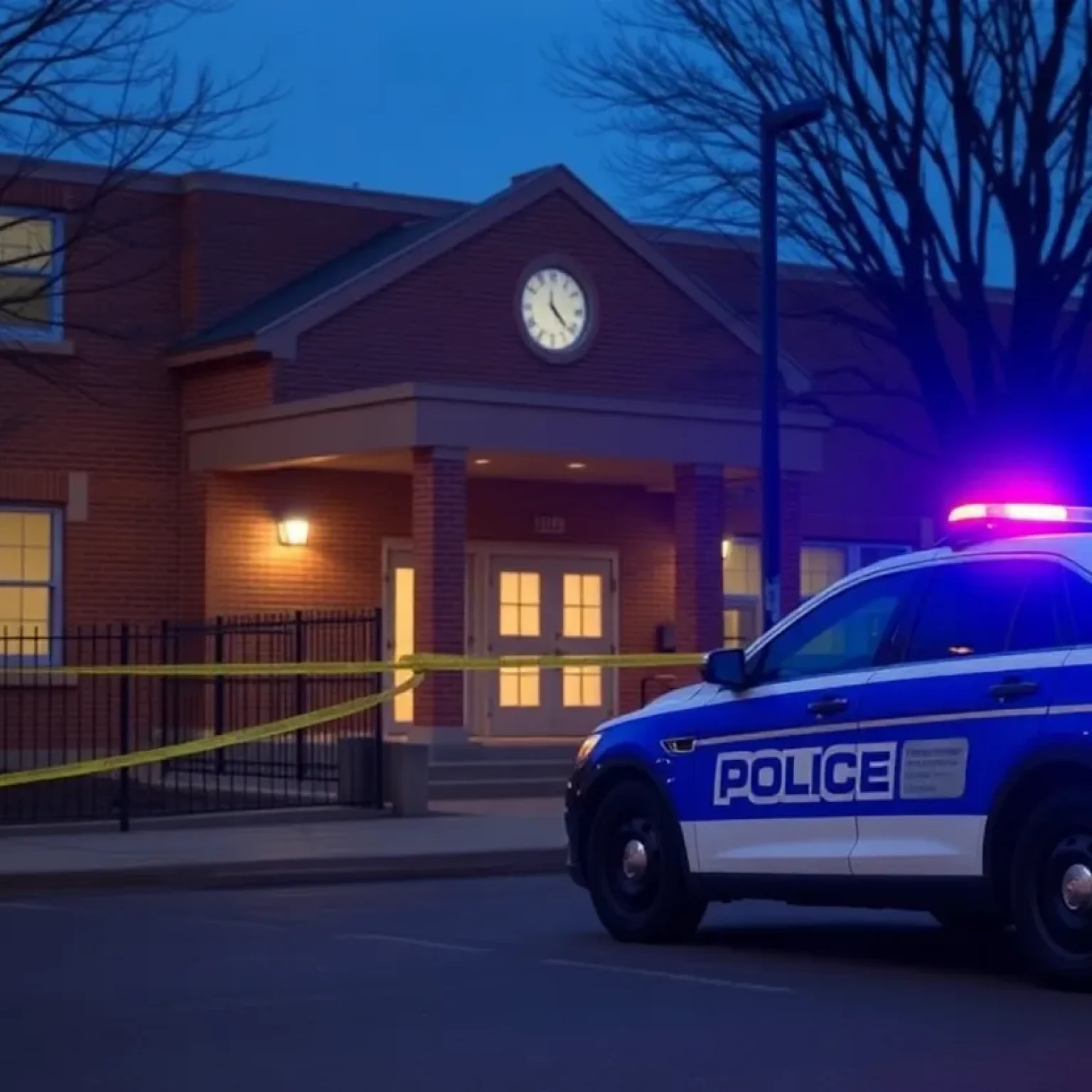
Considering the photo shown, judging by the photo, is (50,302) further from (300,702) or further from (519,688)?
(519,688)

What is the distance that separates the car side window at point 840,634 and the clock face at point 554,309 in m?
16.4

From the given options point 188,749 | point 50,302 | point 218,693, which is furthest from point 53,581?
point 188,749

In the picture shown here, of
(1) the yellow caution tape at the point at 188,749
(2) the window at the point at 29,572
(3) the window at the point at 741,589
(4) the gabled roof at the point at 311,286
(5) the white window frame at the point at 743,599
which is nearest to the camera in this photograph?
(1) the yellow caution tape at the point at 188,749

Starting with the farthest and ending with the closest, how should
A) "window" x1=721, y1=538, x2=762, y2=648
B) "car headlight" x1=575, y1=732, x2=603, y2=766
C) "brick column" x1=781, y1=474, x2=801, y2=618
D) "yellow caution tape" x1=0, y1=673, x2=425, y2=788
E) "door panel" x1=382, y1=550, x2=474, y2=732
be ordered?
"window" x1=721, y1=538, x2=762, y2=648, "door panel" x1=382, y1=550, x2=474, y2=732, "brick column" x1=781, y1=474, x2=801, y2=618, "yellow caution tape" x1=0, y1=673, x2=425, y2=788, "car headlight" x1=575, y1=732, x2=603, y2=766

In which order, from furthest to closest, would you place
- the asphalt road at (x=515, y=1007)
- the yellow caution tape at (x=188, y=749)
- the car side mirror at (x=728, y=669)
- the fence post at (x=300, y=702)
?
the fence post at (x=300, y=702), the yellow caution tape at (x=188, y=749), the car side mirror at (x=728, y=669), the asphalt road at (x=515, y=1007)

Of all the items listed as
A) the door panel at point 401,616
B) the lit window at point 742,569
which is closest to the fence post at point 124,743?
the door panel at point 401,616

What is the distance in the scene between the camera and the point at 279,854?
57.6 ft

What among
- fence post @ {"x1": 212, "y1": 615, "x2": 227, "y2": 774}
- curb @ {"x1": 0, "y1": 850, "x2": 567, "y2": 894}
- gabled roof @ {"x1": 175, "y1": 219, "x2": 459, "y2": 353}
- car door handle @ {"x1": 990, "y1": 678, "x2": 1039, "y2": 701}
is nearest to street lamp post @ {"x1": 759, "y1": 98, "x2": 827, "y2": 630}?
curb @ {"x1": 0, "y1": 850, "x2": 567, "y2": 894}

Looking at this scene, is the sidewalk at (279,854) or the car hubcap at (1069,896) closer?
the car hubcap at (1069,896)

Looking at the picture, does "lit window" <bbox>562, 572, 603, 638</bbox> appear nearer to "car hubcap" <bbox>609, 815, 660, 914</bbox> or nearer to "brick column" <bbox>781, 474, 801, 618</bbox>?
"brick column" <bbox>781, 474, 801, 618</bbox>

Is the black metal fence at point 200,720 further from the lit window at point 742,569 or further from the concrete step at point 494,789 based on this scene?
the lit window at point 742,569

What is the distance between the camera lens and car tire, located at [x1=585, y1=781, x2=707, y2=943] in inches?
464

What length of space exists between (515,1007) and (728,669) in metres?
2.31

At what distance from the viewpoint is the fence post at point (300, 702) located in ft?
72.5
